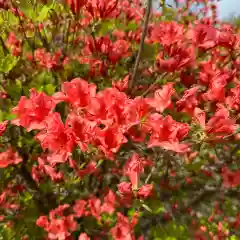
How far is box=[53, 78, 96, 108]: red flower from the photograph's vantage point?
1.44 metres

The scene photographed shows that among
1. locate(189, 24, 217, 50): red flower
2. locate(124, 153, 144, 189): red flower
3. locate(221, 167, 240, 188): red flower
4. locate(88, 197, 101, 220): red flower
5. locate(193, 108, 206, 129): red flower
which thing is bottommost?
locate(88, 197, 101, 220): red flower

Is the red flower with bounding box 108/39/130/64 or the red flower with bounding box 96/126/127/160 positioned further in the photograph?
the red flower with bounding box 108/39/130/64

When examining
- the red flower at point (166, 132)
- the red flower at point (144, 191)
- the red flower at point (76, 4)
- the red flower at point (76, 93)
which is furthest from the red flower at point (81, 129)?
the red flower at point (76, 4)

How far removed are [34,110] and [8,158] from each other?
2.57 feet

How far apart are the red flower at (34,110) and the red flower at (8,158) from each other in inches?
25.5

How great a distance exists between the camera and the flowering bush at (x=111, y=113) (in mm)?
1379

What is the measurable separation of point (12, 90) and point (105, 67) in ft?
1.90

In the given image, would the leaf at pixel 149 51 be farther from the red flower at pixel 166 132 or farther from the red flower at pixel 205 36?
the red flower at pixel 166 132

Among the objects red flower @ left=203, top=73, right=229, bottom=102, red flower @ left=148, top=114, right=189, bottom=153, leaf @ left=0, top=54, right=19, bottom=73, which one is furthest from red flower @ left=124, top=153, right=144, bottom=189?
leaf @ left=0, top=54, right=19, bottom=73

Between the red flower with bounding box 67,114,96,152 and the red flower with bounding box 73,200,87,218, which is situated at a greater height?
the red flower with bounding box 67,114,96,152

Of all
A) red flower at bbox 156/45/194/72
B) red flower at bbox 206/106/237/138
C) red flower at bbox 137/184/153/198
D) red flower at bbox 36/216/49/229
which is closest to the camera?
red flower at bbox 206/106/237/138

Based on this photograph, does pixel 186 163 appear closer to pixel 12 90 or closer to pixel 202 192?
pixel 202 192

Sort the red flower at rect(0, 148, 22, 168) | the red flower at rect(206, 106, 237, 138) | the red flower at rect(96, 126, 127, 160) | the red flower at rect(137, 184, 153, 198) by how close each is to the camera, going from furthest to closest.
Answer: the red flower at rect(0, 148, 22, 168) < the red flower at rect(137, 184, 153, 198) < the red flower at rect(206, 106, 237, 138) < the red flower at rect(96, 126, 127, 160)

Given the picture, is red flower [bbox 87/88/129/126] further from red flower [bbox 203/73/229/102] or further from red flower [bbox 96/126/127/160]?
red flower [bbox 203/73/229/102]
